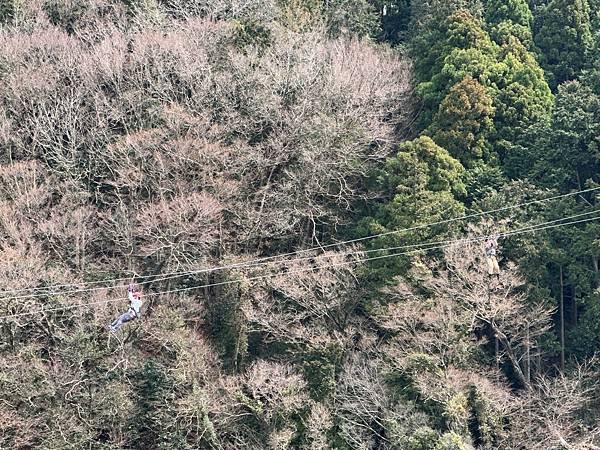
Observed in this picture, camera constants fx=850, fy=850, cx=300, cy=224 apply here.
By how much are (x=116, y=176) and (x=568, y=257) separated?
12010mm

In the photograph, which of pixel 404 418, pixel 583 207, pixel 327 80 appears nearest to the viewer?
pixel 404 418

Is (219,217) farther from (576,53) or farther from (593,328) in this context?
(576,53)

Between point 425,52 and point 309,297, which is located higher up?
point 425,52

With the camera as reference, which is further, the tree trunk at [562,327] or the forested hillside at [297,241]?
the tree trunk at [562,327]

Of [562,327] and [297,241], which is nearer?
[562,327]

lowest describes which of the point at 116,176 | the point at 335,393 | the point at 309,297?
the point at 335,393

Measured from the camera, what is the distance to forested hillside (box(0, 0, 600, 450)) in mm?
20047

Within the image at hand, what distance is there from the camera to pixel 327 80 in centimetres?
2511

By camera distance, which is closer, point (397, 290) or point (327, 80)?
point (397, 290)

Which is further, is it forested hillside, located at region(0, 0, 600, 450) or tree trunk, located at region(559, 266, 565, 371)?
tree trunk, located at region(559, 266, 565, 371)

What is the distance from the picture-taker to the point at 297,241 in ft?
78.1

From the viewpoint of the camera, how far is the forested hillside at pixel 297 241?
20047 millimetres

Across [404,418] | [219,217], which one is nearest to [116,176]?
[219,217]

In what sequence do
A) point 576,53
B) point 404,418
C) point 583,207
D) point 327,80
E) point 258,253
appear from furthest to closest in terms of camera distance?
point 576,53
point 327,80
point 258,253
point 583,207
point 404,418
